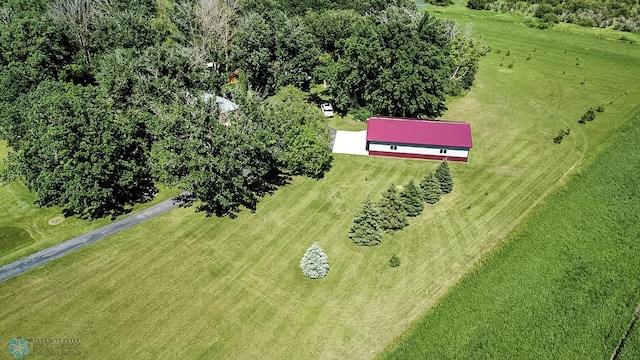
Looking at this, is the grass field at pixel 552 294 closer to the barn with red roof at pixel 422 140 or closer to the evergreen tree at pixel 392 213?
the evergreen tree at pixel 392 213

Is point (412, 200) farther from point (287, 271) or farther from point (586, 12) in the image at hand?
point (586, 12)

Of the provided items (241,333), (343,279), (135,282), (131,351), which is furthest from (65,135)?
(343,279)

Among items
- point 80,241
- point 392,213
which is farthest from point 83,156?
point 392,213

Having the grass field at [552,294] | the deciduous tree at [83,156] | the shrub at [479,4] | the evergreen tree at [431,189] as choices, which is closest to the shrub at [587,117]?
the grass field at [552,294]

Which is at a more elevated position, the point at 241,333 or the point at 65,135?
the point at 65,135

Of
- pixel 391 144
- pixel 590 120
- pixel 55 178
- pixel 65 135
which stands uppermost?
pixel 65 135

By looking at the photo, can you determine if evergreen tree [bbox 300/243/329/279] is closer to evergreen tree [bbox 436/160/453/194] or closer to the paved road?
the paved road

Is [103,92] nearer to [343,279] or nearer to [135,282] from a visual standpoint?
[135,282]

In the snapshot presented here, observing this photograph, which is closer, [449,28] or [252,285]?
[252,285]
